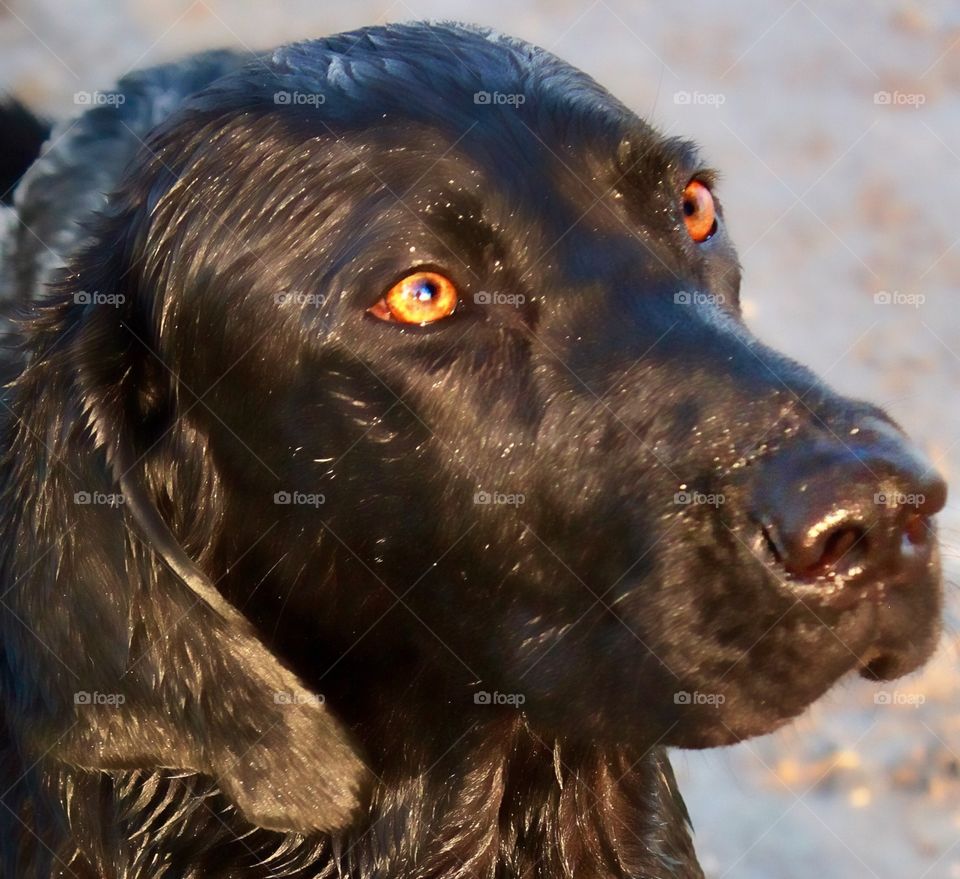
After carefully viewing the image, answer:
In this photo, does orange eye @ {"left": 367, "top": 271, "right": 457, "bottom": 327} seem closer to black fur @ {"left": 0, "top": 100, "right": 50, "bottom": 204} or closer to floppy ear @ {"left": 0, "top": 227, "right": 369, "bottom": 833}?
floppy ear @ {"left": 0, "top": 227, "right": 369, "bottom": 833}

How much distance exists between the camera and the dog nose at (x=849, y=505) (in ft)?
6.49

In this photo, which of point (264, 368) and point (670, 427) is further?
point (264, 368)

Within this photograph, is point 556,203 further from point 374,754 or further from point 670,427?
point 374,754

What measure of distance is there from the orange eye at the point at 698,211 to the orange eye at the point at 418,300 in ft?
2.06

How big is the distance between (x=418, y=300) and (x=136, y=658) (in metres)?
0.84

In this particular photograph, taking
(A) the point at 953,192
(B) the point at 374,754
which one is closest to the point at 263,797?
(B) the point at 374,754

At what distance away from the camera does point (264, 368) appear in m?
2.52

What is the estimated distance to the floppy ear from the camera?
96.3 inches

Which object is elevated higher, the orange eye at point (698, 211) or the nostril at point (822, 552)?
the orange eye at point (698, 211)

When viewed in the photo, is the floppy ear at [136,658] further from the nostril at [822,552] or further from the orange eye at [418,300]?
the nostril at [822,552]

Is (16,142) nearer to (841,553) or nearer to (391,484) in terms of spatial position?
(391,484)

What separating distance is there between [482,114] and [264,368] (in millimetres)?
634

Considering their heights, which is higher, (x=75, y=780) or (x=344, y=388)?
(x=344, y=388)

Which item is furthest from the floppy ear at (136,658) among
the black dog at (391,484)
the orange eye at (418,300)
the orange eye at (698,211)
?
the orange eye at (698,211)
